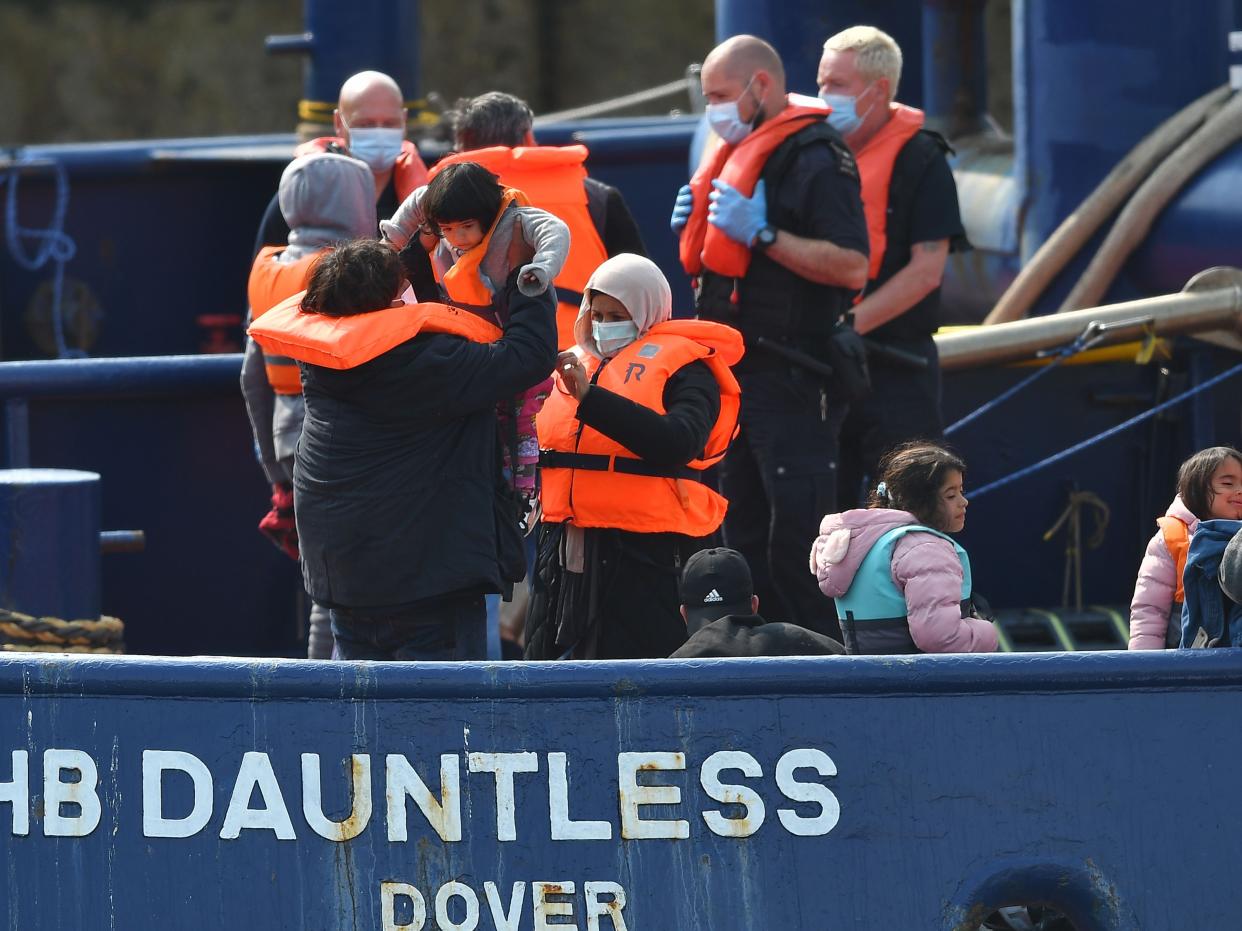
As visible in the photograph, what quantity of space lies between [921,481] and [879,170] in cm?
197

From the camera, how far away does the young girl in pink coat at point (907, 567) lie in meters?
3.80

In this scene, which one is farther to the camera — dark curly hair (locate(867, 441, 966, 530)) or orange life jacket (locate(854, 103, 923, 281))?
orange life jacket (locate(854, 103, 923, 281))

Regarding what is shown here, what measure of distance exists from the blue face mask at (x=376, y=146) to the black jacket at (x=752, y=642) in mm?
2510

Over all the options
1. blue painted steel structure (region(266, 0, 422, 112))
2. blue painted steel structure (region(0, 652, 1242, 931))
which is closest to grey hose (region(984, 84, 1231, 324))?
blue painted steel structure (region(0, 652, 1242, 931))

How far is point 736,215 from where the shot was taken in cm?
531

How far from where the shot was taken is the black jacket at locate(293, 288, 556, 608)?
4.12 m

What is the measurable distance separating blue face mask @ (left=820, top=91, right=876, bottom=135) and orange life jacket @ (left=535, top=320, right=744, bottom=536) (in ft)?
4.26

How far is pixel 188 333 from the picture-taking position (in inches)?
424

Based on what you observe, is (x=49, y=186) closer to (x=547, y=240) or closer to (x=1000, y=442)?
(x=1000, y=442)

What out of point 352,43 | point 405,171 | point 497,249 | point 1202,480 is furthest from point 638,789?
point 352,43

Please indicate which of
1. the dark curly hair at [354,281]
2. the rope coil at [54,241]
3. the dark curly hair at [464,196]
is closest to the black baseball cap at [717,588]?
the dark curly hair at [354,281]

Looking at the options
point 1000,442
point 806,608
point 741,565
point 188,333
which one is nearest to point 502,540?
point 741,565

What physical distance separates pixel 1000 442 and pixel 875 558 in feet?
8.45

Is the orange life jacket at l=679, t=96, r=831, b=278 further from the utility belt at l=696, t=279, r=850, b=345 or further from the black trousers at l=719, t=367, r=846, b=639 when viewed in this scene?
the black trousers at l=719, t=367, r=846, b=639
